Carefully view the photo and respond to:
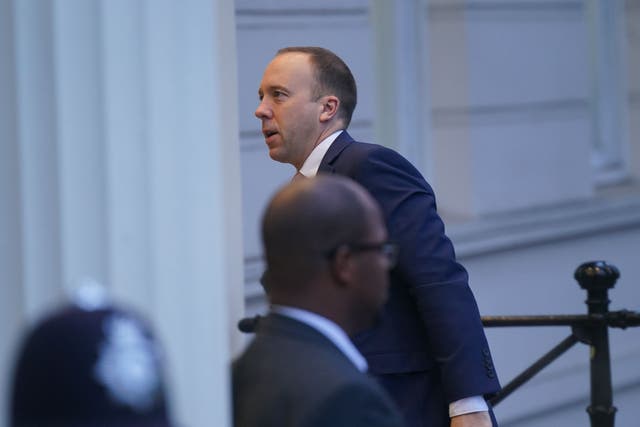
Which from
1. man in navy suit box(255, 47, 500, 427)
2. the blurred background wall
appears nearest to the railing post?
man in navy suit box(255, 47, 500, 427)

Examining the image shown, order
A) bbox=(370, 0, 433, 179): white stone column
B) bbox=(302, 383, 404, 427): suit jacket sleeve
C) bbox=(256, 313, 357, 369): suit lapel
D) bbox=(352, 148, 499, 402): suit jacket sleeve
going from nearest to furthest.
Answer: bbox=(302, 383, 404, 427): suit jacket sleeve
bbox=(256, 313, 357, 369): suit lapel
bbox=(352, 148, 499, 402): suit jacket sleeve
bbox=(370, 0, 433, 179): white stone column

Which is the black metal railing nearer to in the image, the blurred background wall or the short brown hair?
the short brown hair

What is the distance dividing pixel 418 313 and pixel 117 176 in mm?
1377

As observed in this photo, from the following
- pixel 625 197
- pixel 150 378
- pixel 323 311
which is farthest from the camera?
pixel 625 197

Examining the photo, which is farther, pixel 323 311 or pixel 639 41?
pixel 639 41

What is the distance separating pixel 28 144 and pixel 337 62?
5.10 feet

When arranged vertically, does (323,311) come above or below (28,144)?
below

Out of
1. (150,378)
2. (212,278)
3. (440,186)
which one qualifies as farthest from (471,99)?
(150,378)

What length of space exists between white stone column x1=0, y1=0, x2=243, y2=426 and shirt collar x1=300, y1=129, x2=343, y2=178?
1175mm

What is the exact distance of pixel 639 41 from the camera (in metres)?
8.41

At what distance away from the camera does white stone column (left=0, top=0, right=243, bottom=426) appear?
2.35 meters

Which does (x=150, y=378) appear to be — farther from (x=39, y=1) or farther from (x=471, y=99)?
(x=471, y=99)

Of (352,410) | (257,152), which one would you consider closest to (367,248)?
(352,410)

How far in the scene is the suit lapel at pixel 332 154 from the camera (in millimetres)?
3568
